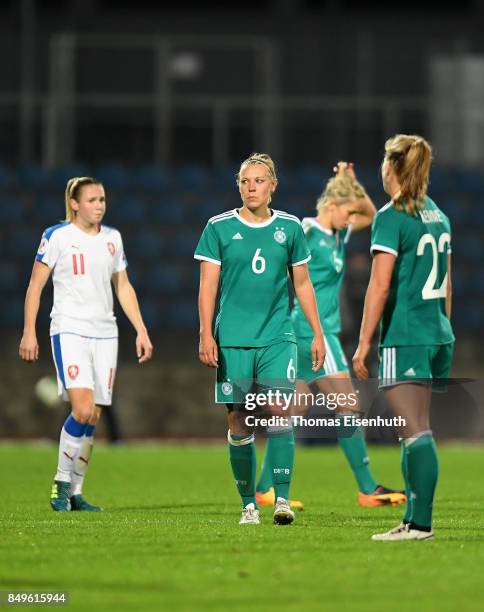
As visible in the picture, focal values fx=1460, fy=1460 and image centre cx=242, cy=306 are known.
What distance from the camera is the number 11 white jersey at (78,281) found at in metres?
9.38

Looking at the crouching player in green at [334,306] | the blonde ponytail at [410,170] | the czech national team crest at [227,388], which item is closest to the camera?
the blonde ponytail at [410,170]

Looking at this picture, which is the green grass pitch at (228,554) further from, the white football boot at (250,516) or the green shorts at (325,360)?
the green shorts at (325,360)

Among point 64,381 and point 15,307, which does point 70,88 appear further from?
point 64,381

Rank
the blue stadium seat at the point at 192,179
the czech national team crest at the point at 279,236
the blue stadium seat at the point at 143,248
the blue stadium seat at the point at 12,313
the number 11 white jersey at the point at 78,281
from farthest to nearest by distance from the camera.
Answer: the blue stadium seat at the point at 192,179 < the blue stadium seat at the point at 143,248 < the blue stadium seat at the point at 12,313 < the number 11 white jersey at the point at 78,281 < the czech national team crest at the point at 279,236

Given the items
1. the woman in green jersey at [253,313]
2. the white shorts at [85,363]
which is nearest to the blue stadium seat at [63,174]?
the white shorts at [85,363]

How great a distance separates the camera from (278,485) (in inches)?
322

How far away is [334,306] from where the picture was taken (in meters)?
10.3

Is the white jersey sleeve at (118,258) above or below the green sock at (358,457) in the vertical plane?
above

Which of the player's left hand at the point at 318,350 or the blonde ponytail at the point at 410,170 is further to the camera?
the player's left hand at the point at 318,350

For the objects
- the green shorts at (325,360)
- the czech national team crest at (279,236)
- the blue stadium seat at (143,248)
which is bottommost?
the green shorts at (325,360)

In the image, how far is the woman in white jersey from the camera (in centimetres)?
932

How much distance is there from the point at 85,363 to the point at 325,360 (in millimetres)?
1876

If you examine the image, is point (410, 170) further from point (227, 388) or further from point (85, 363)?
point (85, 363)

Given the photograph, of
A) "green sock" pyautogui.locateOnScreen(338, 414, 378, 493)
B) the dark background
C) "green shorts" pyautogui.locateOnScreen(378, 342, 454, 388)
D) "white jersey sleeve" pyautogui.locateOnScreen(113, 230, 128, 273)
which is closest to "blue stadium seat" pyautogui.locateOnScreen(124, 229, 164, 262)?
the dark background
